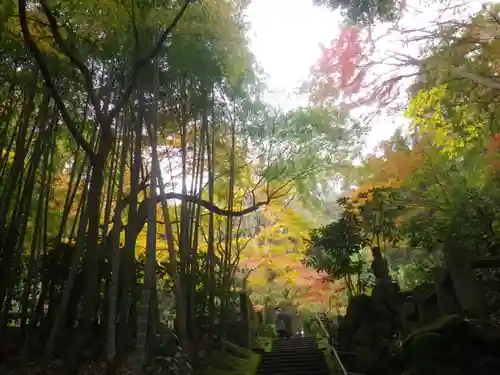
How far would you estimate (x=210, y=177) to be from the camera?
640 cm


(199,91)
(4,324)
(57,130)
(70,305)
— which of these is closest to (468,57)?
(199,91)

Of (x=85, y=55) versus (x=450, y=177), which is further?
(x=450, y=177)

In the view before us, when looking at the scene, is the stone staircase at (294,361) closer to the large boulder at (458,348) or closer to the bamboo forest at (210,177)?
the bamboo forest at (210,177)

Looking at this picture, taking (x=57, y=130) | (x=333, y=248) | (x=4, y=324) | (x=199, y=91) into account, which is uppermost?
(x=199, y=91)

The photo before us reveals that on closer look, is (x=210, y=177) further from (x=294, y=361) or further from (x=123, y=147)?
(x=294, y=361)

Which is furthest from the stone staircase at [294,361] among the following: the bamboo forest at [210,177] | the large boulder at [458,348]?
the large boulder at [458,348]

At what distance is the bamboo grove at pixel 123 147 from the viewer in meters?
4.11

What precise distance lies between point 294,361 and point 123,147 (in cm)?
472

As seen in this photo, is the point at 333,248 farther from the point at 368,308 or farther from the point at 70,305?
the point at 70,305

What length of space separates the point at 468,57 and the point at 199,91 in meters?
3.27

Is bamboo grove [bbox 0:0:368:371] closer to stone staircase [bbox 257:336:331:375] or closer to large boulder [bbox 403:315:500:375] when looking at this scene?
stone staircase [bbox 257:336:331:375]

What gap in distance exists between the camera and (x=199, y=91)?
609cm

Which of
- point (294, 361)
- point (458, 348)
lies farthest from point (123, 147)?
point (294, 361)

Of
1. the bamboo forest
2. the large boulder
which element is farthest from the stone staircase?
the large boulder
